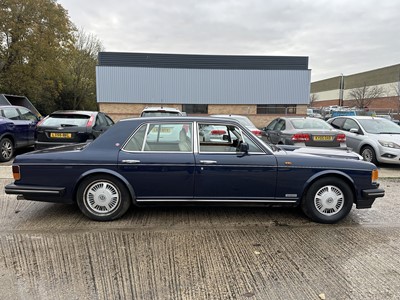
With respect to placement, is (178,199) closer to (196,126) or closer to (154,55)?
(196,126)

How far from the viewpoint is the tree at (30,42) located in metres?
20.9

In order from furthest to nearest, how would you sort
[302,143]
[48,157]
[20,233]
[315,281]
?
[302,143]
[48,157]
[20,233]
[315,281]

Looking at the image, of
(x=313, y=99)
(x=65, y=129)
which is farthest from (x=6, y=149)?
(x=313, y=99)

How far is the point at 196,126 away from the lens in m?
4.30

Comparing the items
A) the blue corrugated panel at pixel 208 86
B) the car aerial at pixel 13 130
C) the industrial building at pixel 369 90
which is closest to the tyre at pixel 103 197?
the car aerial at pixel 13 130

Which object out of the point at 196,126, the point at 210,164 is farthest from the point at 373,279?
the point at 196,126

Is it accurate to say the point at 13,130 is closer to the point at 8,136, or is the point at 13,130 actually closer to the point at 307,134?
the point at 8,136

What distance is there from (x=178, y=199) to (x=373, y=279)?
2365 millimetres

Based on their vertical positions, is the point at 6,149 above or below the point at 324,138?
below

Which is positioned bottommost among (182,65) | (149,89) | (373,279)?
(373,279)

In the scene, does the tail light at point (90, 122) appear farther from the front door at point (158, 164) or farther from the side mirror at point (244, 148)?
the side mirror at point (244, 148)

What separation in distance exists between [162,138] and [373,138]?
6.87m

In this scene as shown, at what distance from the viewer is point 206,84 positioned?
91.2 ft

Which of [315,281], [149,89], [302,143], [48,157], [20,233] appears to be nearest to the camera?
[315,281]
